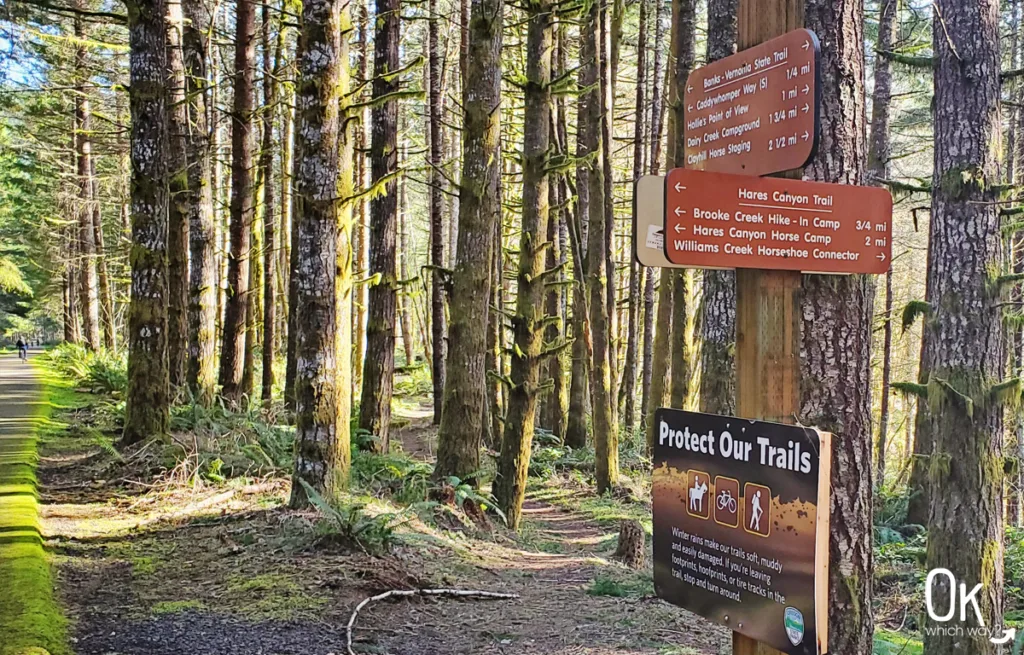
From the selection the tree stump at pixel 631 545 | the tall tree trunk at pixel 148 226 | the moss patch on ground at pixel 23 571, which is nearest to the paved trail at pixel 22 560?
the moss patch on ground at pixel 23 571

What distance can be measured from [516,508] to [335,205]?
4.89 meters

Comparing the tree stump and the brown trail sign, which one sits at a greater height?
the brown trail sign

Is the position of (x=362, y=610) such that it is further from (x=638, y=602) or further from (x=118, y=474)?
(x=118, y=474)

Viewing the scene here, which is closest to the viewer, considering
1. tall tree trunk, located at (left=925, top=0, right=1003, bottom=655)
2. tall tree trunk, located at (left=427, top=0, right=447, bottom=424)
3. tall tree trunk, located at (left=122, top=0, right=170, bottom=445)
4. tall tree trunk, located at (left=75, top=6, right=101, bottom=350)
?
tall tree trunk, located at (left=925, top=0, right=1003, bottom=655)

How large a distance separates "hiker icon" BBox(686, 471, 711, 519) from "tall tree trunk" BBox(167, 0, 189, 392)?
35.2 ft

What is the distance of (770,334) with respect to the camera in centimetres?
279

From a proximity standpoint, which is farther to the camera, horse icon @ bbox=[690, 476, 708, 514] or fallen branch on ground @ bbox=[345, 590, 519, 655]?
fallen branch on ground @ bbox=[345, 590, 519, 655]

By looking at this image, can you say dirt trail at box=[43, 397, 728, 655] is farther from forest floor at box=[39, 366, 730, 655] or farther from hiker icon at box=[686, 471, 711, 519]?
hiker icon at box=[686, 471, 711, 519]

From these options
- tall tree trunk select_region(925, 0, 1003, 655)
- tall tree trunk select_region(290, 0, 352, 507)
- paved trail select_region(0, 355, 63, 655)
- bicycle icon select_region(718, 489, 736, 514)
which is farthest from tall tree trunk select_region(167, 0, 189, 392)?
bicycle icon select_region(718, 489, 736, 514)

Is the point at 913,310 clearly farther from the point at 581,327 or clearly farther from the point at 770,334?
the point at 581,327

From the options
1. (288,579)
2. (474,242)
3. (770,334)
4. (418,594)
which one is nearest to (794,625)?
(770,334)

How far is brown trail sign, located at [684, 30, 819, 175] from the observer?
257 centimetres

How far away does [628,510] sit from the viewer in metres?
13.1

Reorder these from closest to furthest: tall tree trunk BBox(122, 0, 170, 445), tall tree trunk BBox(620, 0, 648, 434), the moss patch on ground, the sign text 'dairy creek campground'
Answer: the sign text 'dairy creek campground', the moss patch on ground, tall tree trunk BBox(122, 0, 170, 445), tall tree trunk BBox(620, 0, 648, 434)
